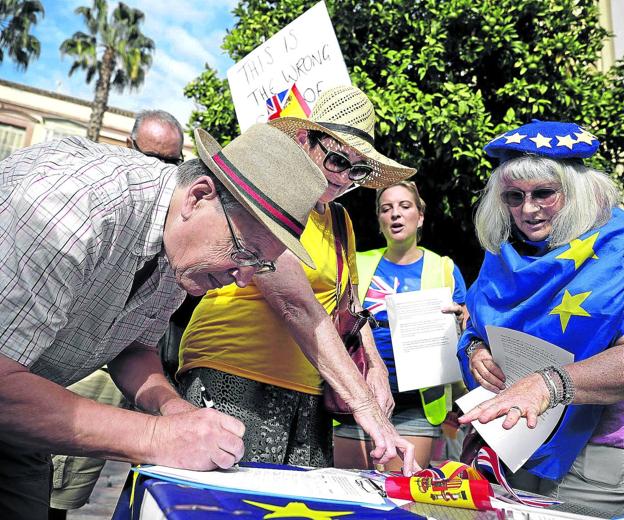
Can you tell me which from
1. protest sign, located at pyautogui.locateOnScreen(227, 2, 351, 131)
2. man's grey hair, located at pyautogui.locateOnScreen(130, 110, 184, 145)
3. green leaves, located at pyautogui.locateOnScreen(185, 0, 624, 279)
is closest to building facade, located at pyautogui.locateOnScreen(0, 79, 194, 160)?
green leaves, located at pyautogui.locateOnScreen(185, 0, 624, 279)

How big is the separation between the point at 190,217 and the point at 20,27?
81.8 ft

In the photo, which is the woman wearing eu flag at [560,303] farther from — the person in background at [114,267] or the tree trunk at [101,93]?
the tree trunk at [101,93]

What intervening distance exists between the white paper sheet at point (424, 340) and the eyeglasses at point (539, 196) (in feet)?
2.73

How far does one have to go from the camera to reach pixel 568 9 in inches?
245

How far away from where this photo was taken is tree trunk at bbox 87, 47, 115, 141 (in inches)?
804

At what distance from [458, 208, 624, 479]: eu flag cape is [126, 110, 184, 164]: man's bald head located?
217 centimetres

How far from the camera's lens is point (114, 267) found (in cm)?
134

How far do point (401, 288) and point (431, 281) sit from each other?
17 cm

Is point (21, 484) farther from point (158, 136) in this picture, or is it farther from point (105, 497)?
point (105, 497)

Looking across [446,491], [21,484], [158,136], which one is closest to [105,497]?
[158,136]

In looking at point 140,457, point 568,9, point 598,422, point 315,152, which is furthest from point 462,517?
point 568,9

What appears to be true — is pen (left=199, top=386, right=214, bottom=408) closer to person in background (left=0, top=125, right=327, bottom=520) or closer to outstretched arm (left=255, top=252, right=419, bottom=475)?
person in background (left=0, top=125, right=327, bottom=520)

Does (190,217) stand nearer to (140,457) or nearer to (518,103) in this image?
(140,457)

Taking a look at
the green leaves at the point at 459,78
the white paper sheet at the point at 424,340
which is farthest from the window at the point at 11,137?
the white paper sheet at the point at 424,340
